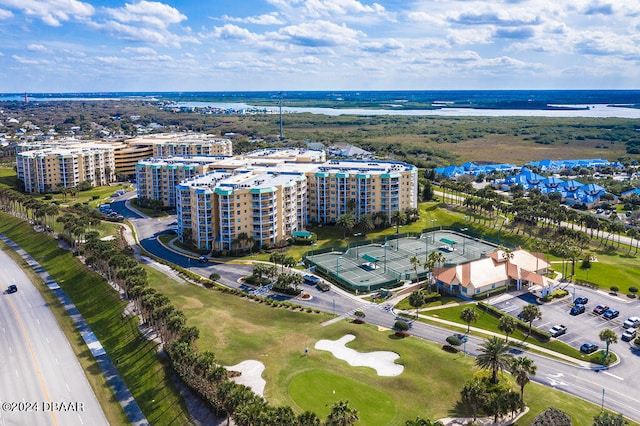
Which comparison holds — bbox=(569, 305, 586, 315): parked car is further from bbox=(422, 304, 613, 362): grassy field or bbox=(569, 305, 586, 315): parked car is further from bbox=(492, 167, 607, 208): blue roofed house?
bbox=(492, 167, 607, 208): blue roofed house

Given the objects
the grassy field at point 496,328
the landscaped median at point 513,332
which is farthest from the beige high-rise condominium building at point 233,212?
the grassy field at point 496,328

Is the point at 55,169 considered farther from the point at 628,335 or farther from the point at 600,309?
the point at 628,335

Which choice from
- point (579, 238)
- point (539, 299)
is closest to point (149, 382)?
point (539, 299)

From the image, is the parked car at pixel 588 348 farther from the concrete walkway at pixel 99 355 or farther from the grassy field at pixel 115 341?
the concrete walkway at pixel 99 355

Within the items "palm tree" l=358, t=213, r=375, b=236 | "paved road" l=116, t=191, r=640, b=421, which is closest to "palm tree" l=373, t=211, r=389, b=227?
"palm tree" l=358, t=213, r=375, b=236

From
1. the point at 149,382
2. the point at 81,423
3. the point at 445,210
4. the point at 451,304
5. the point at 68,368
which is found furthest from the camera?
the point at 445,210

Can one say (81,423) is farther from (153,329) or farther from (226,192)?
(226,192)
